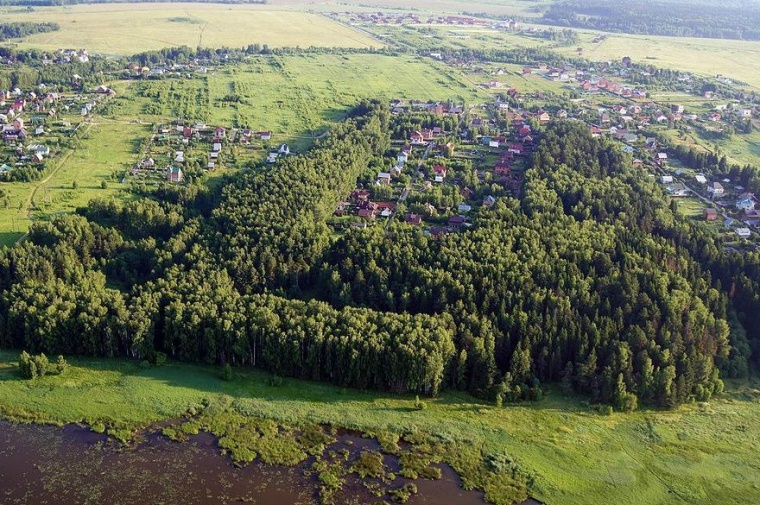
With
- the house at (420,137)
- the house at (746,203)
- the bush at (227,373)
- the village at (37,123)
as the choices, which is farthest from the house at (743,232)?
the village at (37,123)

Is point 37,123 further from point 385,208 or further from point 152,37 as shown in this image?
point 152,37

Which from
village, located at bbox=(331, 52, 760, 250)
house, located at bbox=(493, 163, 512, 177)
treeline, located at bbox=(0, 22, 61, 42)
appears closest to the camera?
village, located at bbox=(331, 52, 760, 250)

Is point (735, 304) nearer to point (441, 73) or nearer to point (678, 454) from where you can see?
point (678, 454)

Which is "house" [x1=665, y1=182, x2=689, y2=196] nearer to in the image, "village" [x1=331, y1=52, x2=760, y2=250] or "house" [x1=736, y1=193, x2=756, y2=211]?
"village" [x1=331, y1=52, x2=760, y2=250]

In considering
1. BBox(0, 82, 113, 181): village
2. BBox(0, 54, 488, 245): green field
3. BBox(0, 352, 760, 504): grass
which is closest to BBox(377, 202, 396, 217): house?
BBox(0, 54, 488, 245): green field

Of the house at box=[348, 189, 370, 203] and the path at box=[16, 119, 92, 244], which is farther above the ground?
the house at box=[348, 189, 370, 203]

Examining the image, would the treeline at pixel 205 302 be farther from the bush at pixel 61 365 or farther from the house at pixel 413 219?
the house at pixel 413 219

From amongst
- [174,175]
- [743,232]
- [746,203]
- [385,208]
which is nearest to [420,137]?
[385,208]
